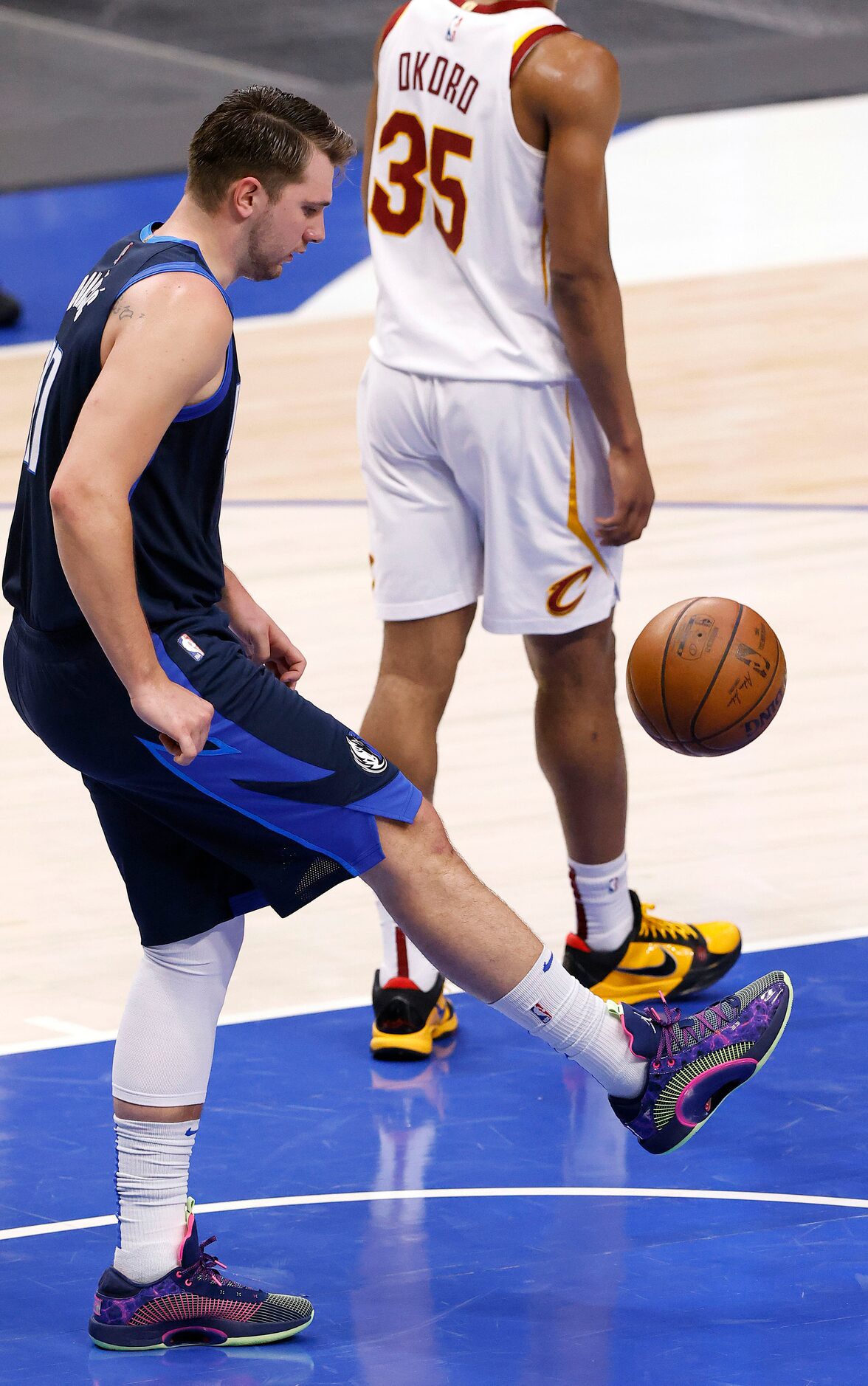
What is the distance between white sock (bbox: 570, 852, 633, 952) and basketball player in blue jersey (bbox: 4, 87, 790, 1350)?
107cm

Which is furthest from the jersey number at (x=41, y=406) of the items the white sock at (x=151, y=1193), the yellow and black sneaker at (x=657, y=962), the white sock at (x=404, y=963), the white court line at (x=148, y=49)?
the white court line at (x=148, y=49)

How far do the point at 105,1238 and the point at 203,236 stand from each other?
1.63m

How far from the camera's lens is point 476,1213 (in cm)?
368

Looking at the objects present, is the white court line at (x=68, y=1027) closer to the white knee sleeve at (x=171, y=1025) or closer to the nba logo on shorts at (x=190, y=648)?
the white knee sleeve at (x=171, y=1025)

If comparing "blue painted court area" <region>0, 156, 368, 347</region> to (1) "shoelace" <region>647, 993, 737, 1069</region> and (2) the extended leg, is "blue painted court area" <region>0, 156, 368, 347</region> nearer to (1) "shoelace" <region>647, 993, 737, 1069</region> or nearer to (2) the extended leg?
(1) "shoelace" <region>647, 993, 737, 1069</region>

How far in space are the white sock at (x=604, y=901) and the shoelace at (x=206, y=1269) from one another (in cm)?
141

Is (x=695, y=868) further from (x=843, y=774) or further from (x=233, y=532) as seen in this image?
(x=233, y=532)

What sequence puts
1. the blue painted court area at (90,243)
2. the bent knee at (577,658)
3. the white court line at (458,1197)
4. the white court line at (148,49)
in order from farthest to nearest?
the white court line at (148,49) → the blue painted court area at (90,243) → the bent knee at (577,658) → the white court line at (458,1197)

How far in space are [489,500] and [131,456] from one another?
4.38 ft

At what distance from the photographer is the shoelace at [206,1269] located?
3.32 meters

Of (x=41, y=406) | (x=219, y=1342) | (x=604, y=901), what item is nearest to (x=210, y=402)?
(x=41, y=406)

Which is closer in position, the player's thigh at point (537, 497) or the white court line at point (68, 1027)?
the player's thigh at point (537, 497)

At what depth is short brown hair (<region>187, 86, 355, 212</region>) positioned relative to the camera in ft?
10.3

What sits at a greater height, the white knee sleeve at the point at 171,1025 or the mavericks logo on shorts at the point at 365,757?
the mavericks logo on shorts at the point at 365,757
